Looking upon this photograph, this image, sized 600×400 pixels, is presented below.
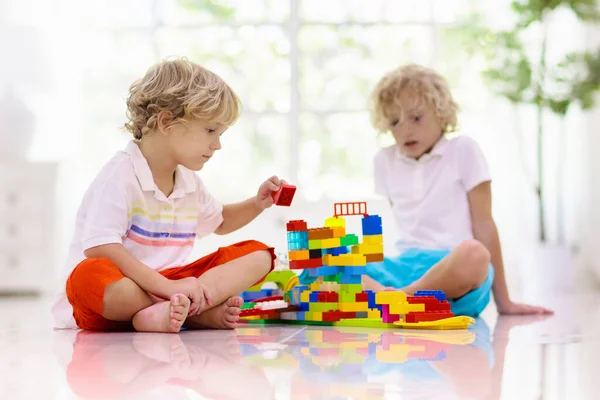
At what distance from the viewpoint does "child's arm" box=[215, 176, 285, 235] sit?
1897mm

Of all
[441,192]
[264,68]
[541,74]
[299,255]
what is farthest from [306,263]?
[264,68]

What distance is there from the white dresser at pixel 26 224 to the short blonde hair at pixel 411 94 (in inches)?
80.5

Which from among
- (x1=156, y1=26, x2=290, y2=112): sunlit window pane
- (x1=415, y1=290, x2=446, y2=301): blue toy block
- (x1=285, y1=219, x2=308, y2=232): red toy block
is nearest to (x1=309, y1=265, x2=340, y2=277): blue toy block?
(x1=285, y1=219, x2=308, y2=232): red toy block

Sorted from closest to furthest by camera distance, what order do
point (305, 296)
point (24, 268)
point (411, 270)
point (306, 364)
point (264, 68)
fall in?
point (306, 364) → point (305, 296) → point (411, 270) → point (24, 268) → point (264, 68)

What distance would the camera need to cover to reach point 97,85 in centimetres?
443

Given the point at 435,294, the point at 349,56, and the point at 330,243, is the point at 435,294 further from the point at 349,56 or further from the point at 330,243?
the point at 349,56

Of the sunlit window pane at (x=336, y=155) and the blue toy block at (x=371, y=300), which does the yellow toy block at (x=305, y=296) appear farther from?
the sunlit window pane at (x=336, y=155)

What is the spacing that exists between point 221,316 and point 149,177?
1.10 feet

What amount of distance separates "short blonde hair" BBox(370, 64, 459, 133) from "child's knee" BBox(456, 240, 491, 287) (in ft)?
1.57

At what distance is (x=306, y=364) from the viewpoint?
120cm

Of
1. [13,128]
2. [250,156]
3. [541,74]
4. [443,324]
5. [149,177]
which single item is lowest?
[443,324]

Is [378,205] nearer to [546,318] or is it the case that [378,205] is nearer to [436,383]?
[546,318]

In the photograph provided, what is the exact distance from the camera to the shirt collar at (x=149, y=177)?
177 cm

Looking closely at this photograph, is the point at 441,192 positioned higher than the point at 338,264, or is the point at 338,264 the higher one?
the point at 441,192
